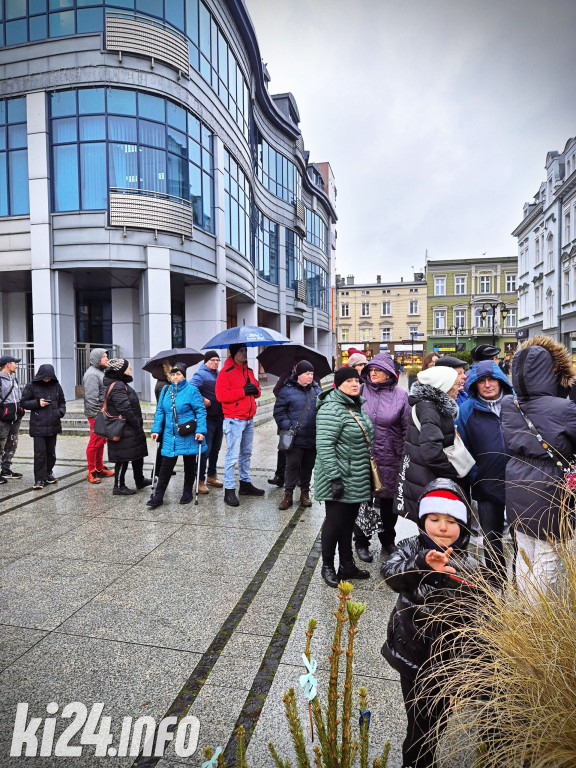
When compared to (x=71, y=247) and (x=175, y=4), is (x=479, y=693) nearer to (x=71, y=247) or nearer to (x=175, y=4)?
(x=71, y=247)

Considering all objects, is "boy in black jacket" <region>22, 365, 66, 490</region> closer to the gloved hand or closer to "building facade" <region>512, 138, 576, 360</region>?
the gloved hand

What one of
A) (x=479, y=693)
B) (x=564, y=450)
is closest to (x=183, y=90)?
(x=564, y=450)

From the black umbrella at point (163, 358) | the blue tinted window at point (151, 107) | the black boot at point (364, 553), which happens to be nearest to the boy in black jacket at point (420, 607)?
the black boot at point (364, 553)

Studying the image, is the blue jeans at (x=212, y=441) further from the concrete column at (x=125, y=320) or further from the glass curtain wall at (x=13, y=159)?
the glass curtain wall at (x=13, y=159)

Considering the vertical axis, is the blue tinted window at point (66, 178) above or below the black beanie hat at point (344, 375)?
above

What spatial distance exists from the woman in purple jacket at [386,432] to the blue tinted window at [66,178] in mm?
15135

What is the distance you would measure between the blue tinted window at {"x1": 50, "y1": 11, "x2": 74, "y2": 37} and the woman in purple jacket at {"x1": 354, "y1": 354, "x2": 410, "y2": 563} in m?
17.6

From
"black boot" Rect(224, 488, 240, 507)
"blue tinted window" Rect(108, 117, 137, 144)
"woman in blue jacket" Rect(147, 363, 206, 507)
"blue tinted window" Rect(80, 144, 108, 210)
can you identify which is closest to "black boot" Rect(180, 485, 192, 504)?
"woman in blue jacket" Rect(147, 363, 206, 507)

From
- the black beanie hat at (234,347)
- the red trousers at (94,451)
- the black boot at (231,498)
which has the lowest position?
the black boot at (231,498)

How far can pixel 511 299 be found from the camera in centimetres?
6203

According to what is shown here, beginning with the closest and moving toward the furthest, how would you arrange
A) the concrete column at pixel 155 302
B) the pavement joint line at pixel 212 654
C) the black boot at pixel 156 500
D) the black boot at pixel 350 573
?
1. the pavement joint line at pixel 212 654
2. the black boot at pixel 350 573
3. the black boot at pixel 156 500
4. the concrete column at pixel 155 302

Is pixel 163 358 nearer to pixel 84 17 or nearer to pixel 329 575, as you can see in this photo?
pixel 329 575

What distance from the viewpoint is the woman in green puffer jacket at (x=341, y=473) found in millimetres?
4273

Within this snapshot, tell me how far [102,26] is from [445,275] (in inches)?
2171
